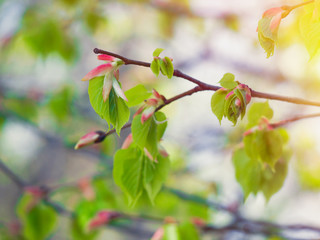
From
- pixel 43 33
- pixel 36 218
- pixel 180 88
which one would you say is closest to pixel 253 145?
pixel 36 218

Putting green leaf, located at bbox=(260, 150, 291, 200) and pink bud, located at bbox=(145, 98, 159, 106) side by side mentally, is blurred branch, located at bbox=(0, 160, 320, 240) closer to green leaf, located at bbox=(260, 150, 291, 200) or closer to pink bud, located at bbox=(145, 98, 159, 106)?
green leaf, located at bbox=(260, 150, 291, 200)

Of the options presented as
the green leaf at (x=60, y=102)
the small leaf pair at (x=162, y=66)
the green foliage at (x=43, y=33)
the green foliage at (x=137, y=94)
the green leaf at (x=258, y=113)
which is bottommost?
the green foliage at (x=137, y=94)

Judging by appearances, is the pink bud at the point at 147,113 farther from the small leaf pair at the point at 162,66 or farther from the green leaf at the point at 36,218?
the green leaf at the point at 36,218

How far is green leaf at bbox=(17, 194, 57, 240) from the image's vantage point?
50.9 inches

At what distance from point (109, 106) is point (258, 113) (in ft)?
1.04

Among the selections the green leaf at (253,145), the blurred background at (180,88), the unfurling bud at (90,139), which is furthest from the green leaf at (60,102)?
the green leaf at (253,145)

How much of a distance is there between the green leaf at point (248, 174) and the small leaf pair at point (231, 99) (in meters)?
0.22

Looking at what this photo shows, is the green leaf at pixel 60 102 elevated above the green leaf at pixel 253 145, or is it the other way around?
the green leaf at pixel 60 102

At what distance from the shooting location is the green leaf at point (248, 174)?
77 centimetres

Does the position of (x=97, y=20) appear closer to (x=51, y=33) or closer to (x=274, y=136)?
(x=51, y=33)

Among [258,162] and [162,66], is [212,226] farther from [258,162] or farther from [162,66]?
[162,66]

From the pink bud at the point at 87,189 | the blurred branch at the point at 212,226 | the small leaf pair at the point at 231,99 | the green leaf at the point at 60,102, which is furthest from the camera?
the green leaf at the point at 60,102

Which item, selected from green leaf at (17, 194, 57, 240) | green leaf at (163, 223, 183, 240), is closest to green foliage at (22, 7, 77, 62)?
green leaf at (17, 194, 57, 240)

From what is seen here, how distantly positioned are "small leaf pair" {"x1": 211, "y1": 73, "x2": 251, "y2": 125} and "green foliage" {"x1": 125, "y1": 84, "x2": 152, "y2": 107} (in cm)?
12
